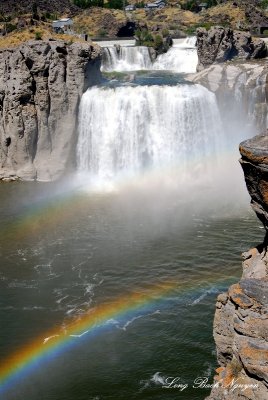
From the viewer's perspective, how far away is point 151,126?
4456cm

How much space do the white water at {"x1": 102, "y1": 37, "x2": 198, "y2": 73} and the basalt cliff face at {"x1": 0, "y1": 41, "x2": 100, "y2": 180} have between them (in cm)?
2004

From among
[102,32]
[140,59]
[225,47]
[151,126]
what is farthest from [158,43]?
[151,126]

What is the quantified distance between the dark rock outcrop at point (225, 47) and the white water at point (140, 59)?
242 inches

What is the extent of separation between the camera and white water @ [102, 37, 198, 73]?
6594 centimetres

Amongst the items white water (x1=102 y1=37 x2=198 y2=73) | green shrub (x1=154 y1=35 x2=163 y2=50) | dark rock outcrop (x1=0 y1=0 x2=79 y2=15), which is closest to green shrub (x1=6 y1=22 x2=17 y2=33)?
white water (x1=102 y1=37 x2=198 y2=73)

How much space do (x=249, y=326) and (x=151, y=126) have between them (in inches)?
1418

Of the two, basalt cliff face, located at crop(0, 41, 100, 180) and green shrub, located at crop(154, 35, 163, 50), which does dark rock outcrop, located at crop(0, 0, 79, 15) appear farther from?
basalt cliff face, located at crop(0, 41, 100, 180)

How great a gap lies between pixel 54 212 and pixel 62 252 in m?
7.72

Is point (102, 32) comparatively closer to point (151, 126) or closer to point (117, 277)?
point (151, 126)

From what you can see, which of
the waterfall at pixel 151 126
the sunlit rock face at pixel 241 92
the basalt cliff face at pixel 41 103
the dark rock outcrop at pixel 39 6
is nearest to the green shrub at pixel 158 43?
the basalt cliff face at pixel 41 103

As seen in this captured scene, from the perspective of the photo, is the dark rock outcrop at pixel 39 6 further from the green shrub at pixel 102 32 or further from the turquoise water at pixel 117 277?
the turquoise water at pixel 117 277

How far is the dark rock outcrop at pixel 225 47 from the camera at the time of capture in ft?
192

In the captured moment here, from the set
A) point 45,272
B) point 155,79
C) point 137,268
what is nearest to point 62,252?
point 45,272

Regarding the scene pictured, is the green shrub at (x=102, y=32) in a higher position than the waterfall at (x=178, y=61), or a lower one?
higher
